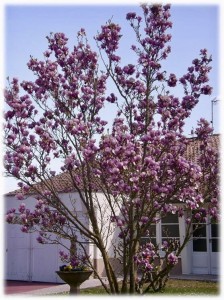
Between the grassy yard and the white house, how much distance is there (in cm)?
167

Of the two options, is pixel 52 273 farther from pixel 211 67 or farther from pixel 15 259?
pixel 211 67

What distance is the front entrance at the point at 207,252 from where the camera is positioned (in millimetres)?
16625

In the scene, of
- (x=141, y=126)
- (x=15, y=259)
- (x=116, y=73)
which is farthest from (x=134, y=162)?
(x=15, y=259)

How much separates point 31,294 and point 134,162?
29.0 ft

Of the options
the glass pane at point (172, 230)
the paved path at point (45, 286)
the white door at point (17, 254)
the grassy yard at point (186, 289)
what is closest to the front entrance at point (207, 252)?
the paved path at point (45, 286)

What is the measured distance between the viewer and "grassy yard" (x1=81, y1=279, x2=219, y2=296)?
12028mm

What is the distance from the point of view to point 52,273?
56.8ft

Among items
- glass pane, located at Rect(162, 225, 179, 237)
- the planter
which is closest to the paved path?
glass pane, located at Rect(162, 225, 179, 237)

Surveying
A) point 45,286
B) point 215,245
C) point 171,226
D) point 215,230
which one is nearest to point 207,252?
point 215,245

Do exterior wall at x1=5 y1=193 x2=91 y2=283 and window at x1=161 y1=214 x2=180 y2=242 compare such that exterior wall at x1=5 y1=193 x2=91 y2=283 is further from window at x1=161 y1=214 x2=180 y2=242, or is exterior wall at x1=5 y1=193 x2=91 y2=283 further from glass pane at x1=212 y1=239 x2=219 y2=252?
glass pane at x1=212 y1=239 x2=219 y2=252

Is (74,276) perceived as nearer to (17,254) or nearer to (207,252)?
(207,252)

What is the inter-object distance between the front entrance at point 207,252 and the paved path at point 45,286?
59cm

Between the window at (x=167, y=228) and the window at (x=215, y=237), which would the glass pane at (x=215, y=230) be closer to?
the window at (x=215, y=237)

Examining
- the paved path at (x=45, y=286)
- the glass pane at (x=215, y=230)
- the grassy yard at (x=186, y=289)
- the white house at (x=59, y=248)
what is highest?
the glass pane at (x=215, y=230)
